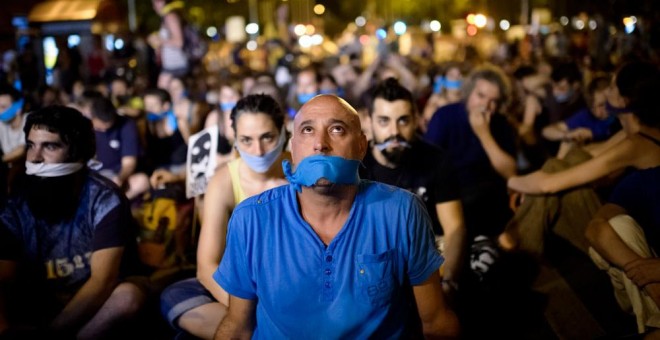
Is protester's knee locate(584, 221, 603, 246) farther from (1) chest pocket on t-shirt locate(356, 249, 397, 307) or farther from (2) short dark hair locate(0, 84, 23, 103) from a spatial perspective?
(2) short dark hair locate(0, 84, 23, 103)

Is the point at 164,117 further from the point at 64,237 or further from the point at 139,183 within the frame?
the point at 64,237

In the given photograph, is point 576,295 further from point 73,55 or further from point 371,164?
point 73,55

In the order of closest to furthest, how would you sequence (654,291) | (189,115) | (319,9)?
(654,291)
(189,115)
(319,9)

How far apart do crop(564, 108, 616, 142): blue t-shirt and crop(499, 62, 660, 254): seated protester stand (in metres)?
1.37

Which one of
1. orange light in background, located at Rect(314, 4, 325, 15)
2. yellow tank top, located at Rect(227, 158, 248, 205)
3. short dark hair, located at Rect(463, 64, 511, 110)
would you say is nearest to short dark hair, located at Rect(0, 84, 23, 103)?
yellow tank top, located at Rect(227, 158, 248, 205)

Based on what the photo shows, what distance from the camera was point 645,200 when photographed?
4230mm

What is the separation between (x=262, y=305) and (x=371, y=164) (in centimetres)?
222

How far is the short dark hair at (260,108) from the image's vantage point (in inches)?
188

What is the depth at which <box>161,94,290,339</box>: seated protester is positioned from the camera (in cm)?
441

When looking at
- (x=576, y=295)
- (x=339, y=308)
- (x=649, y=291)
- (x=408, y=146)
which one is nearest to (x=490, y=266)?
(x=576, y=295)

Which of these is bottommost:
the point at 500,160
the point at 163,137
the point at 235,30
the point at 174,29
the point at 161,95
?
the point at 500,160

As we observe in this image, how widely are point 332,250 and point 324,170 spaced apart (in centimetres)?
34

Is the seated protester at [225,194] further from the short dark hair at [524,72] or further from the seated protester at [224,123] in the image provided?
the short dark hair at [524,72]

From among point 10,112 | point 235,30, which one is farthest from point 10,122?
point 235,30
